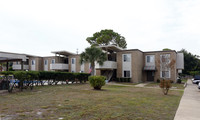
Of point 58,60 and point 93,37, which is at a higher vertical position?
point 93,37

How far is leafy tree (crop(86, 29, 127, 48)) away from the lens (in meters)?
45.0

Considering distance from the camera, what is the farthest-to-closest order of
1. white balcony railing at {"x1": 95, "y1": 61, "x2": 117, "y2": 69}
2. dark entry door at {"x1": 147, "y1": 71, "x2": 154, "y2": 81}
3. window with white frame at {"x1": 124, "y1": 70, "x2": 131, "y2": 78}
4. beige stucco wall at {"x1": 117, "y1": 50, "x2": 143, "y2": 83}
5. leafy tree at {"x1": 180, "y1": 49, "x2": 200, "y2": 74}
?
leafy tree at {"x1": 180, "y1": 49, "x2": 200, "y2": 74} < dark entry door at {"x1": 147, "y1": 71, "x2": 154, "y2": 81} < window with white frame at {"x1": 124, "y1": 70, "x2": 131, "y2": 78} < beige stucco wall at {"x1": 117, "y1": 50, "x2": 143, "y2": 83} < white balcony railing at {"x1": 95, "y1": 61, "x2": 117, "y2": 69}

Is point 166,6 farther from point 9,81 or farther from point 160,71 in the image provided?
point 160,71

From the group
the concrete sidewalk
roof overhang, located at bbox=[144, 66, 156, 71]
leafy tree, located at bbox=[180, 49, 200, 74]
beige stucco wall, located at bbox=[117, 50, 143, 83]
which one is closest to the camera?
the concrete sidewalk

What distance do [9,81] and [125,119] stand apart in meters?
11.7

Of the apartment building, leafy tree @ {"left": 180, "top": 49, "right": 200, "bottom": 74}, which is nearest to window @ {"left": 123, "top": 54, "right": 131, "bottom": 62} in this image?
the apartment building

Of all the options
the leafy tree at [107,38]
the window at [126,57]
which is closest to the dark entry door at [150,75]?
the window at [126,57]

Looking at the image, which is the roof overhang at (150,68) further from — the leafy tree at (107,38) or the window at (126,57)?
the leafy tree at (107,38)

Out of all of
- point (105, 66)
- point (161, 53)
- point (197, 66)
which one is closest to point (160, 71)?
point (161, 53)

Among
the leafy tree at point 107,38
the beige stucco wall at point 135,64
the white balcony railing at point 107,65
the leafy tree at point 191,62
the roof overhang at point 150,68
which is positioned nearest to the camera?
the white balcony railing at point 107,65

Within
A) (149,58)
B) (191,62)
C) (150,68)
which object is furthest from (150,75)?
(191,62)

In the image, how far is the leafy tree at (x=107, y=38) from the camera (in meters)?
45.0

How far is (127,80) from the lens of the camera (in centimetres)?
2762

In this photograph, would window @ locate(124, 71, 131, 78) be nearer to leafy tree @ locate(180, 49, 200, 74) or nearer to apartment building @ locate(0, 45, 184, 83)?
apartment building @ locate(0, 45, 184, 83)
